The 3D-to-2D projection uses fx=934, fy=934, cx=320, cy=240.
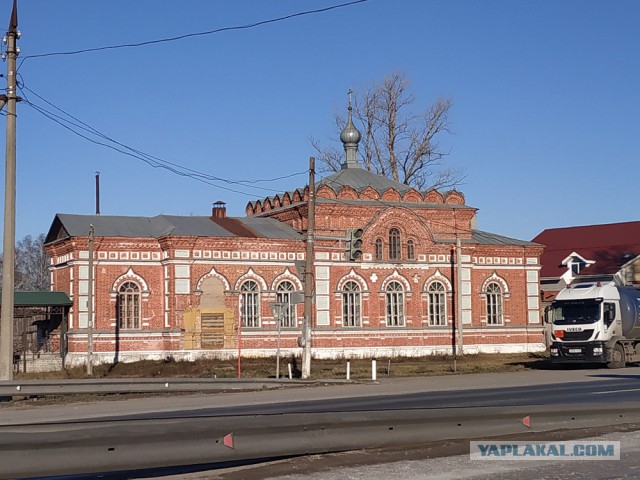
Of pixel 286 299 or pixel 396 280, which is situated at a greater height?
pixel 396 280

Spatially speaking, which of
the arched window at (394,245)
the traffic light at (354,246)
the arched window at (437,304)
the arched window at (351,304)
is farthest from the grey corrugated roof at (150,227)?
the traffic light at (354,246)

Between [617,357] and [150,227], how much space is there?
2333 cm

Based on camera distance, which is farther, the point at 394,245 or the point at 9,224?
the point at 394,245

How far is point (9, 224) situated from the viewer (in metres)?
23.8

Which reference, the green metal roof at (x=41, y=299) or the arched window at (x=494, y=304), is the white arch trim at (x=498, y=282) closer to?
the arched window at (x=494, y=304)

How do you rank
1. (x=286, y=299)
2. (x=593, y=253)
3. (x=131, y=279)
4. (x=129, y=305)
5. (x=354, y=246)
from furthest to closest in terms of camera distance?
(x=593, y=253), (x=286, y=299), (x=131, y=279), (x=129, y=305), (x=354, y=246)

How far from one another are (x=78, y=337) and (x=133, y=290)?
3.42 meters

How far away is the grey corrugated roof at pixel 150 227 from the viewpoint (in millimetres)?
45031

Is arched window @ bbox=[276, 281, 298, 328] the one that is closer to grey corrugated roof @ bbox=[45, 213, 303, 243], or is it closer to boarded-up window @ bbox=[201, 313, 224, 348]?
grey corrugated roof @ bbox=[45, 213, 303, 243]

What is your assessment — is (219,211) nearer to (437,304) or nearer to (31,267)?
(437,304)

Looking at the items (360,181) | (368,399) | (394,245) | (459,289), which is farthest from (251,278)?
(368,399)

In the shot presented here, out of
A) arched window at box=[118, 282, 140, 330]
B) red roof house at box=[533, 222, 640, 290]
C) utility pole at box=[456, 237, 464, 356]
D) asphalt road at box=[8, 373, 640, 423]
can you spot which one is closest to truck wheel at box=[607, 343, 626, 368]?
asphalt road at box=[8, 373, 640, 423]

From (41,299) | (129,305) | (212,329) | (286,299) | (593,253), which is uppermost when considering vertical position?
(593,253)

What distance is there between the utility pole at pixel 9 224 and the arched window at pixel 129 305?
65.1 feet
